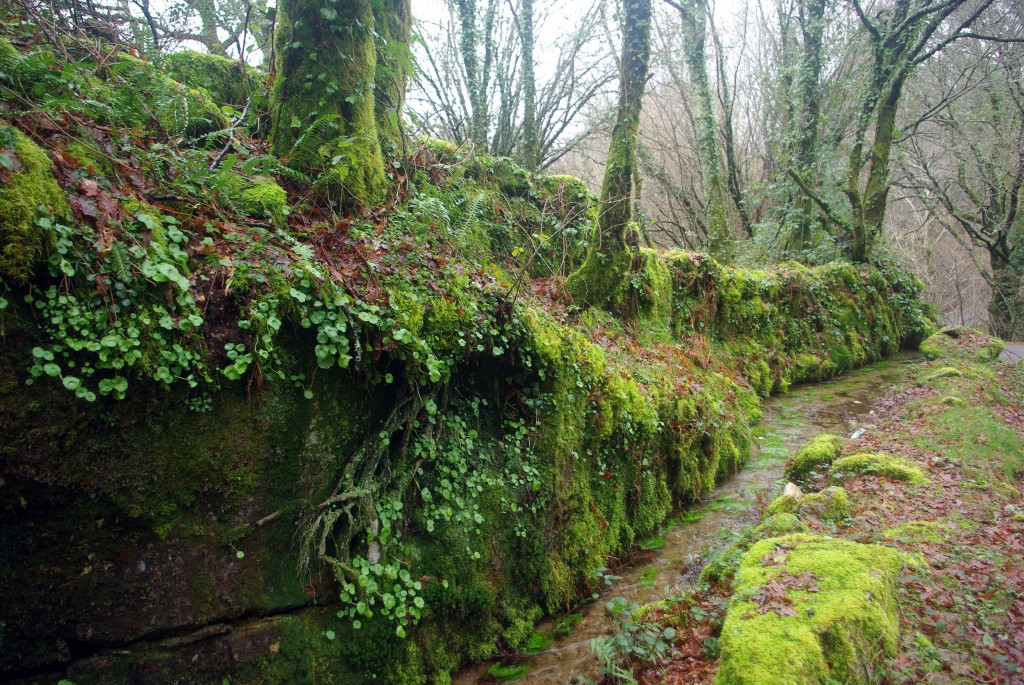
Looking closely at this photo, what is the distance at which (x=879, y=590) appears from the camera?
3.48 meters

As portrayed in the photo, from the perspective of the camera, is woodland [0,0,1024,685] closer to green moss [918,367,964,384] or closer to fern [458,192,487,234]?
fern [458,192,487,234]

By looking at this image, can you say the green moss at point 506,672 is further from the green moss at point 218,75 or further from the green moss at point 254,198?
the green moss at point 218,75

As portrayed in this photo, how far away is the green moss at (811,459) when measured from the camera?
6.80m

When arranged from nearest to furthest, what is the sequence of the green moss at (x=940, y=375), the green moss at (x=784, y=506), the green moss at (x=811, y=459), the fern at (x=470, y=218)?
1. the green moss at (x=784, y=506)
2. the fern at (x=470, y=218)
3. the green moss at (x=811, y=459)
4. the green moss at (x=940, y=375)

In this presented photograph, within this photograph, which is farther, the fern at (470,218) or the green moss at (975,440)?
the green moss at (975,440)

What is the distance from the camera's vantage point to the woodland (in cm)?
296

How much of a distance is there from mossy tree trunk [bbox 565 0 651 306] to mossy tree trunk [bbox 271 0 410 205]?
12.1ft

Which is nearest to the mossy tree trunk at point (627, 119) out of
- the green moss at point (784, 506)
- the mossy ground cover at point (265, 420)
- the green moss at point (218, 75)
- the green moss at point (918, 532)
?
the mossy ground cover at point (265, 420)

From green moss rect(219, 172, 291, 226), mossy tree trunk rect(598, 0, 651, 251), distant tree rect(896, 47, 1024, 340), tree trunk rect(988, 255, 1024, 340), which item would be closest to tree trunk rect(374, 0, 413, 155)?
green moss rect(219, 172, 291, 226)

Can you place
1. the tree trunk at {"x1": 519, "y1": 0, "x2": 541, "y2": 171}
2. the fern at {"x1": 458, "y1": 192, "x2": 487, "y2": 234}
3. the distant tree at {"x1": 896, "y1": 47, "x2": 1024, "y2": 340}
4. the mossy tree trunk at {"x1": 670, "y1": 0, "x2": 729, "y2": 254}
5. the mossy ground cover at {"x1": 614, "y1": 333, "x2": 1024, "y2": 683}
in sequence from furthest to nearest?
the mossy tree trunk at {"x1": 670, "y1": 0, "x2": 729, "y2": 254} < the distant tree at {"x1": 896, "y1": 47, "x2": 1024, "y2": 340} < the tree trunk at {"x1": 519, "y1": 0, "x2": 541, "y2": 171} < the fern at {"x1": 458, "y1": 192, "x2": 487, "y2": 234} < the mossy ground cover at {"x1": 614, "y1": 333, "x2": 1024, "y2": 683}

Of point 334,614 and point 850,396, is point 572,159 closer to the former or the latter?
point 850,396

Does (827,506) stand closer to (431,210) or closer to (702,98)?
(431,210)

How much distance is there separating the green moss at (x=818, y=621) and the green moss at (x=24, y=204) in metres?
4.46

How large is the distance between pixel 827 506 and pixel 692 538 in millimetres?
1404
